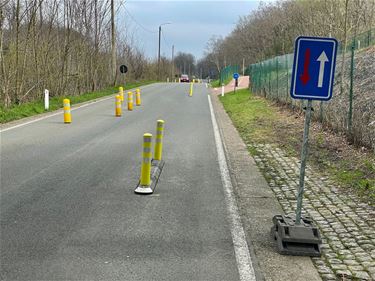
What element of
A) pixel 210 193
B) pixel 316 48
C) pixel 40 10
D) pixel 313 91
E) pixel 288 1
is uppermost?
pixel 288 1

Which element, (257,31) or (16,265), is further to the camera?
(257,31)

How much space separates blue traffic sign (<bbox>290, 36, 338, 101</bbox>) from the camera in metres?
4.48

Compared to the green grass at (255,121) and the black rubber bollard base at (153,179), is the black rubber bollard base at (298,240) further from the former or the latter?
the green grass at (255,121)

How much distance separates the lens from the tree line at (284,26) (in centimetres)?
1962

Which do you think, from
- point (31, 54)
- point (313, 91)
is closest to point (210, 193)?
point (313, 91)

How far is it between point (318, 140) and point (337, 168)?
276cm

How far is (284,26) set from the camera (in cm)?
5600

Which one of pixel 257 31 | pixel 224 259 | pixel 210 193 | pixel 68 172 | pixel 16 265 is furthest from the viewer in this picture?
pixel 257 31

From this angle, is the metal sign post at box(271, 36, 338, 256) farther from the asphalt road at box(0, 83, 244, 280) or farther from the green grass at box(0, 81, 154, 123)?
the green grass at box(0, 81, 154, 123)

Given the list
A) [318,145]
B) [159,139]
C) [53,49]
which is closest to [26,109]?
[53,49]

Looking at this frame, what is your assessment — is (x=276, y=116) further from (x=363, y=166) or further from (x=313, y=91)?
(x=313, y=91)

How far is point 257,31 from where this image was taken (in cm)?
8056

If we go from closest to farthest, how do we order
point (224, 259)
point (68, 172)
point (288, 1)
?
point (224, 259) < point (68, 172) < point (288, 1)

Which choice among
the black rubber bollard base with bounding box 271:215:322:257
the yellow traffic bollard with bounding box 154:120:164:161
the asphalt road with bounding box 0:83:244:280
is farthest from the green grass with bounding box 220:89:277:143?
the black rubber bollard base with bounding box 271:215:322:257
